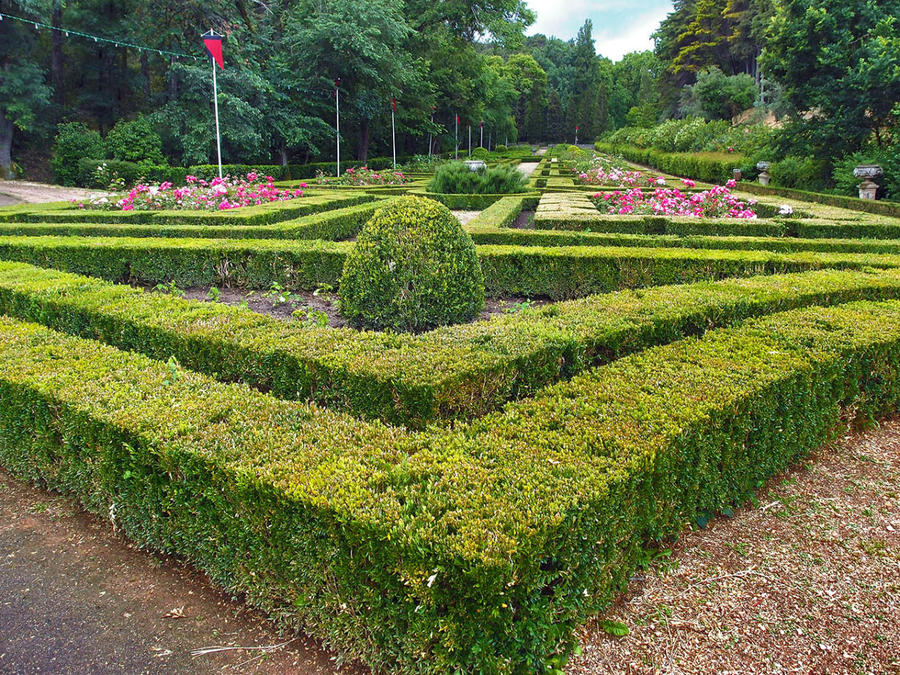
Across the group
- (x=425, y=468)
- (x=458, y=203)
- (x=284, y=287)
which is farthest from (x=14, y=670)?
(x=458, y=203)

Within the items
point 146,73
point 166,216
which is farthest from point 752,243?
point 146,73

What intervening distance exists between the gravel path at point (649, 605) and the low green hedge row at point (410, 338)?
1159mm

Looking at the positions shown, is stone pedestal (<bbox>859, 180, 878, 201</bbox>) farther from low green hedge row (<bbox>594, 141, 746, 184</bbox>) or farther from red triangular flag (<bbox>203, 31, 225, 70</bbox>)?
red triangular flag (<bbox>203, 31, 225, 70</bbox>)

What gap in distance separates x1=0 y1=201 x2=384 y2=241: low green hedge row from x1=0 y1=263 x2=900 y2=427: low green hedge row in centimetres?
343

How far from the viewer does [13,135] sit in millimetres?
24078

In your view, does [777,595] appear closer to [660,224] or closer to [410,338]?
[410,338]

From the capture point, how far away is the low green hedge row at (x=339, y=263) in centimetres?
638

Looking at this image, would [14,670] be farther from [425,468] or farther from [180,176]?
[180,176]

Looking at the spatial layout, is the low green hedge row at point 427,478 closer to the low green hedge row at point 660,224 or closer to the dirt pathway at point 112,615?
the dirt pathway at point 112,615

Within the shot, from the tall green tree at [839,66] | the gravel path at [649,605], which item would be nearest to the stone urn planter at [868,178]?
the tall green tree at [839,66]

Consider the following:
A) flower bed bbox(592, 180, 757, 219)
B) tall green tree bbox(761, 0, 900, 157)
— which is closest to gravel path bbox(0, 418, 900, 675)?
flower bed bbox(592, 180, 757, 219)

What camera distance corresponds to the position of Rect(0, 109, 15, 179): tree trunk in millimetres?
22180

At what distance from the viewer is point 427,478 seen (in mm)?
2211

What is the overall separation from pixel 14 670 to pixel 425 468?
5.38 ft
